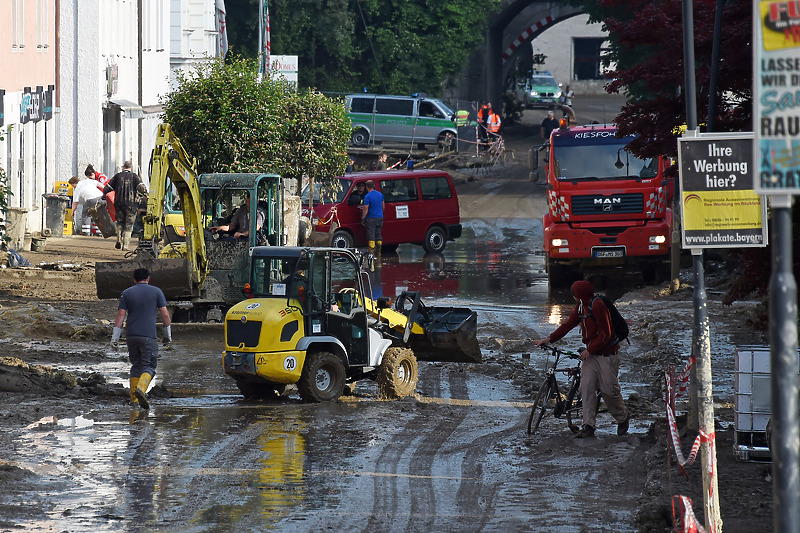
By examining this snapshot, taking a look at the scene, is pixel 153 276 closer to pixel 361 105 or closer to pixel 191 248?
pixel 191 248

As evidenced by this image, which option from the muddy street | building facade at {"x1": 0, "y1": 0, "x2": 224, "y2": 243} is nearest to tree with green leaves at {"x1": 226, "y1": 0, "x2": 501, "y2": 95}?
building facade at {"x1": 0, "y1": 0, "x2": 224, "y2": 243}

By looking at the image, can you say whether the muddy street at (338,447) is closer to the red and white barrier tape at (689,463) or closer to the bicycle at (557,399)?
the bicycle at (557,399)

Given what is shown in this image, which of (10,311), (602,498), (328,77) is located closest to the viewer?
(602,498)

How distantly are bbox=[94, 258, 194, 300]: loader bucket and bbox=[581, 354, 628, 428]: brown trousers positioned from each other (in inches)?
347

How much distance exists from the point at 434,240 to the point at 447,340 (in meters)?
15.4

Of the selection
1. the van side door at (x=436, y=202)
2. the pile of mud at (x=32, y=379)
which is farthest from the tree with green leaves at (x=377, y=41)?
the pile of mud at (x=32, y=379)

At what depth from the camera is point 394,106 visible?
48.4 meters

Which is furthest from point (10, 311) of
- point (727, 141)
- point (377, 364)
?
point (727, 141)

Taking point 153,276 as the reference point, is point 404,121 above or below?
above

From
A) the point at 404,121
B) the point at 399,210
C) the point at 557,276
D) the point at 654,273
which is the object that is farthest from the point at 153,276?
the point at 404,121

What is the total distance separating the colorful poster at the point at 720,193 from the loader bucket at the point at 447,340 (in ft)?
23.3

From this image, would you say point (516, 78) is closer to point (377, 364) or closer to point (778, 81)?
point (377, 364)

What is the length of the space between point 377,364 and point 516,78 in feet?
172

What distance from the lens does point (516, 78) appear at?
65.8 meters
